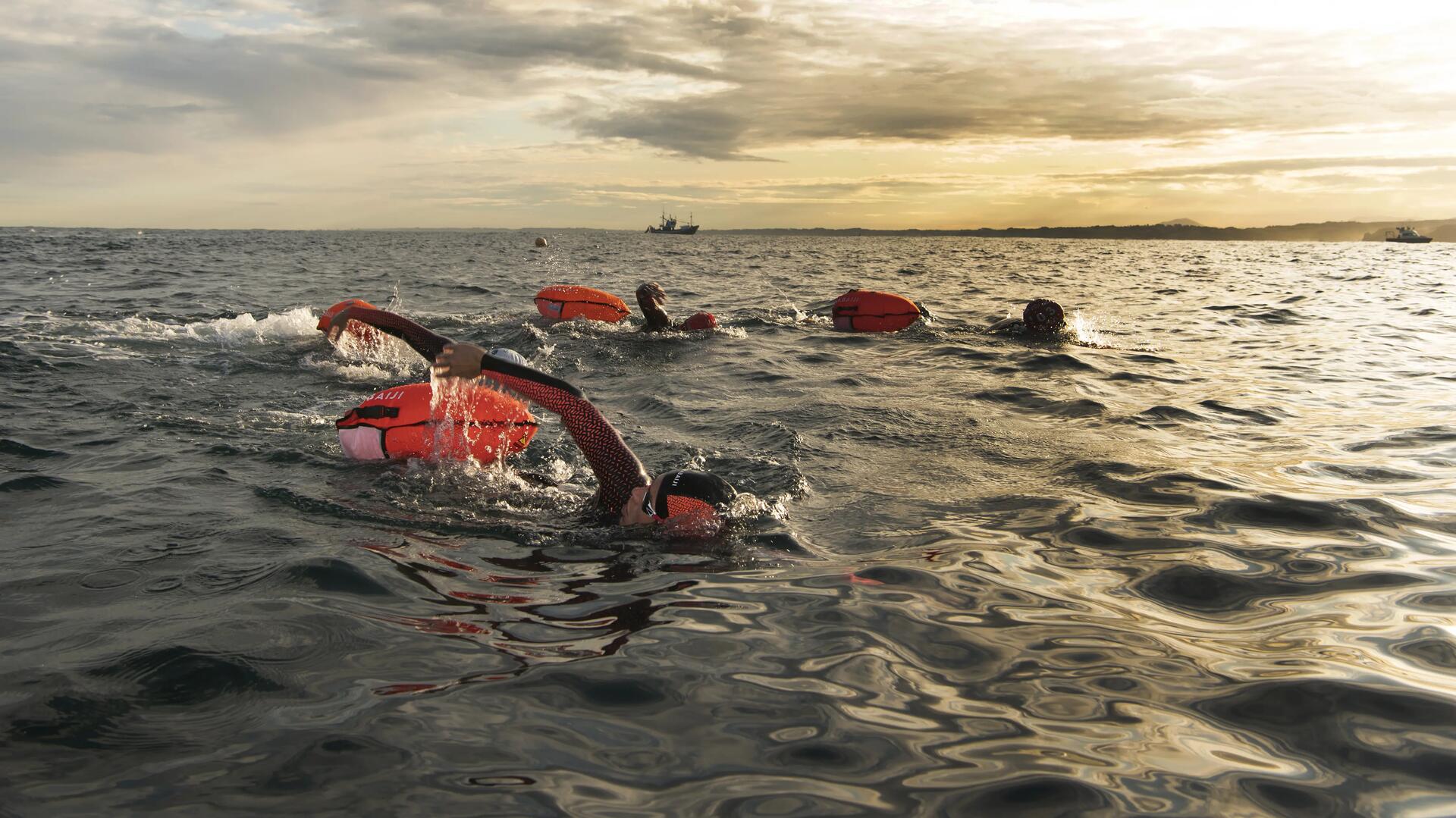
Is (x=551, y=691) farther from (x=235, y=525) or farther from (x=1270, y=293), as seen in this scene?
(x=1270, y=293)

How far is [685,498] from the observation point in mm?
6199

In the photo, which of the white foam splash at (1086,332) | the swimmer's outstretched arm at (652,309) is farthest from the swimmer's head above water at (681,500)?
the white foam splash at (1086,332)

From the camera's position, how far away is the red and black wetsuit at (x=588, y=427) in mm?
6344

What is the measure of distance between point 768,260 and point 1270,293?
36.2 metres

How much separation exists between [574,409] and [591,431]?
0.20 metres

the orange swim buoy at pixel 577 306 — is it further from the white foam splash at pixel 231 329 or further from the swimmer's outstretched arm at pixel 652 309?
the white foam splash at pixel 231 329

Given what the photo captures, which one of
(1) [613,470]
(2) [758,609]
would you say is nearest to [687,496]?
(1) [613,470]

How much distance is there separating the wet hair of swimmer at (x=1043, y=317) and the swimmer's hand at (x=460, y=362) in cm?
1451

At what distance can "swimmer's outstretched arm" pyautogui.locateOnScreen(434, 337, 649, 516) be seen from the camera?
632 cm

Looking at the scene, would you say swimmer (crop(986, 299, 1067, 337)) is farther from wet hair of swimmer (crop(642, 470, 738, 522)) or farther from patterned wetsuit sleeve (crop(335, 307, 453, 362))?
patterned wetsuit sleeve (crop(335, 307, 453, 362))

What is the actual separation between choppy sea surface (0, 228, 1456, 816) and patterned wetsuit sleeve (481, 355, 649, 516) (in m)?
0.32

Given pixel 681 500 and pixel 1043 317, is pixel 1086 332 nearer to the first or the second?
pixel 1043 317

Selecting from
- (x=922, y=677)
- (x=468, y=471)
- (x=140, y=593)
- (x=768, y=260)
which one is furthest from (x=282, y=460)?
(x=768, y=260)

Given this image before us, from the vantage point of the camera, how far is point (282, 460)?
832cm
